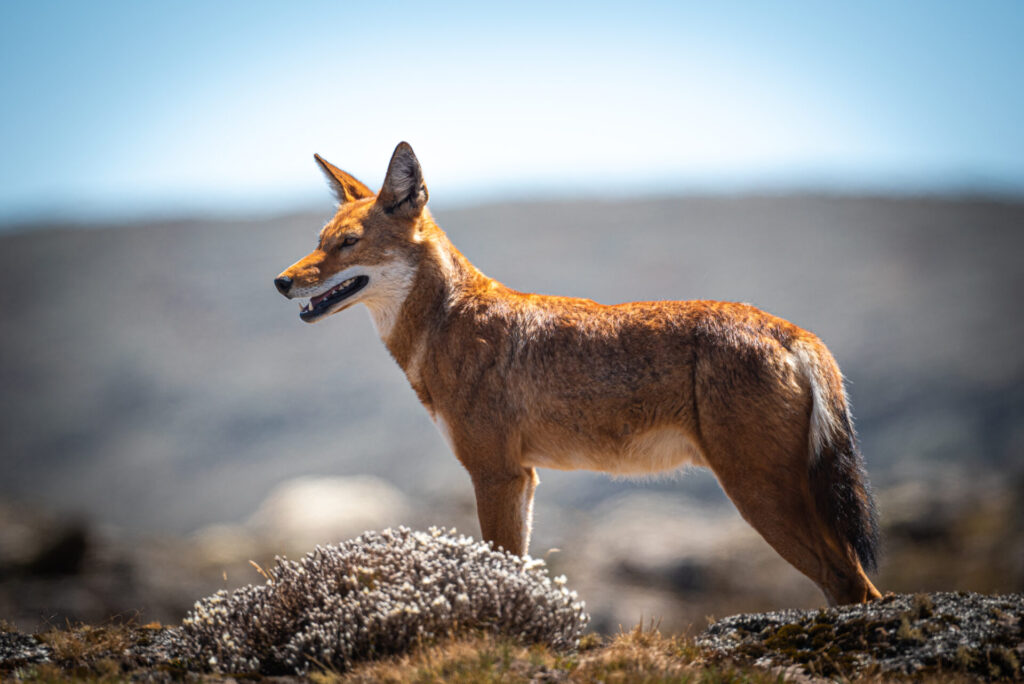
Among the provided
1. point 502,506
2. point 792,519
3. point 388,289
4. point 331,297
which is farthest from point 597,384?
point 331,297

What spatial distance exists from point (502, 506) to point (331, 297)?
2488mm

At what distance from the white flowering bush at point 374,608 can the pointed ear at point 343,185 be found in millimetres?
3718

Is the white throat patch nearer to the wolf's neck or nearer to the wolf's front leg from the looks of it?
the wolf's neck

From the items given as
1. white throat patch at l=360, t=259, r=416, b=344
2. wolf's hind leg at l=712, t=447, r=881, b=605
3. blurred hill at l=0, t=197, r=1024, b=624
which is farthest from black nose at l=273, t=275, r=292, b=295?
blurred hill at l=0, t=197, r=1024, b=624

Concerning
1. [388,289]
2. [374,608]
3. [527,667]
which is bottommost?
[527,667]

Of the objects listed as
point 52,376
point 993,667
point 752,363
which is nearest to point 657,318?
point 752,363

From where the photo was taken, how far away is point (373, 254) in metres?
8.13

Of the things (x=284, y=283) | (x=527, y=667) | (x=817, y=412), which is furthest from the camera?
(x=284, y=283)

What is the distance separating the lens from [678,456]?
24.4ft

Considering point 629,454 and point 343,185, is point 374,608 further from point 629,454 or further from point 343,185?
point 343,185

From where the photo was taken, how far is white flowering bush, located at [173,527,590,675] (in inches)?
252

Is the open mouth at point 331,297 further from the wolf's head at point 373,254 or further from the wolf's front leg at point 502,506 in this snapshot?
the wolf's front leg at point 502,506

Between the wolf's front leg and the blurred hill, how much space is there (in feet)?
123

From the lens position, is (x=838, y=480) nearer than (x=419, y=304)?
Yes
